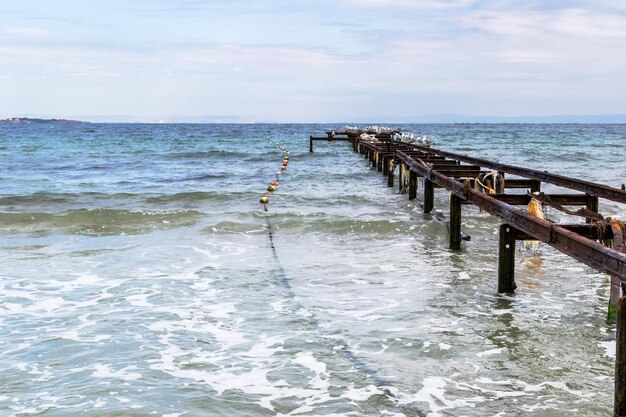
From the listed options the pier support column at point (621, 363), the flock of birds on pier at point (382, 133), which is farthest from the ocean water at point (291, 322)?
the flock of birds on pier at point (382, 133)

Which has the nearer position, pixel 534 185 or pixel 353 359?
pixel 353 359

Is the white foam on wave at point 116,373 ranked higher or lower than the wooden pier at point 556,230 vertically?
lower

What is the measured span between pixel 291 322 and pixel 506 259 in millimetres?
3277

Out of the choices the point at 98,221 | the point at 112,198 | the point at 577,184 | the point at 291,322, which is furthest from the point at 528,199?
the point at 112,198

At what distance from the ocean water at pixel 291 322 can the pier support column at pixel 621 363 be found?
0.26m

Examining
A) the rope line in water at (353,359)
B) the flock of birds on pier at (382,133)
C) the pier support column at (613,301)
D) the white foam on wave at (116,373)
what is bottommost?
the white foam on wave at (116,373)

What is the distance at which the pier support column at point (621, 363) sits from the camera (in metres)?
5.29

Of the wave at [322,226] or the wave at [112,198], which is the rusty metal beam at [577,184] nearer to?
the wave at [322,226]

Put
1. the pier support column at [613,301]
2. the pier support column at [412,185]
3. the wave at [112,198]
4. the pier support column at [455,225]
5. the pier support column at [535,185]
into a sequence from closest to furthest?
1. the pier support column at [613,301]
2. the pier support column at [455,225]
3. the pier support column at [535,185]
4. the pier support column at [412,185]
5. the wave at [112,198]

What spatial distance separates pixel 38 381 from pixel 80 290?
11.9 ft

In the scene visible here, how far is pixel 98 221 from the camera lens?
17.5 metres

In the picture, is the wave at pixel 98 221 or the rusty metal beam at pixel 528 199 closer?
the rusty metal beam at pixel 528 199

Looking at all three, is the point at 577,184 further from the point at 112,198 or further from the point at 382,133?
the point at 382,133

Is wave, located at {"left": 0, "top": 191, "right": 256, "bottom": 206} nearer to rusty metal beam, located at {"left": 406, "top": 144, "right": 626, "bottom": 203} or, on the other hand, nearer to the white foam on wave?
rusty metal beam, located at {"left": 406, "top": 144, "right": 626, "bottom": 203}
